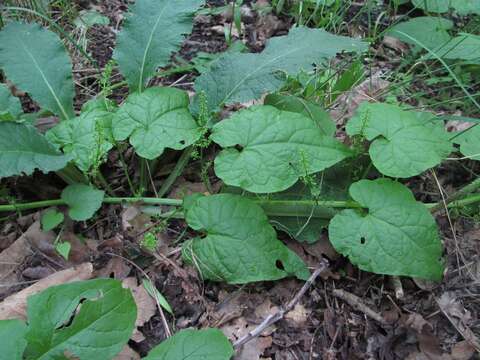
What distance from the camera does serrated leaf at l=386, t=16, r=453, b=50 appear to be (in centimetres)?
241

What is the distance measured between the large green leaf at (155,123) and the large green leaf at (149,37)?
0.26 meters

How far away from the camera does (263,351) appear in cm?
150

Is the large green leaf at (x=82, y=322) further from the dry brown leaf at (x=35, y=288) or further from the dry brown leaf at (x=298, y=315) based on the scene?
the dry brown leaf at (x=298, y=315)

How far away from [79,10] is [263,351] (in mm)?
2269

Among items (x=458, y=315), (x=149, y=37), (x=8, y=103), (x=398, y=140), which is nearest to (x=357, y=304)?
(x=458, y=315)

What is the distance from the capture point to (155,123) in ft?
5.81

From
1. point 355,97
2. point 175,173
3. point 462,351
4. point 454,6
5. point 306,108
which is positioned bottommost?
point 462,351

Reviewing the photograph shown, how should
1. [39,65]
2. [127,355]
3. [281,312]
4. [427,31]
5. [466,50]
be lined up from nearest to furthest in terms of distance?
[127,355] → [281,312] → [39,65] → [466,50] → [427,31]

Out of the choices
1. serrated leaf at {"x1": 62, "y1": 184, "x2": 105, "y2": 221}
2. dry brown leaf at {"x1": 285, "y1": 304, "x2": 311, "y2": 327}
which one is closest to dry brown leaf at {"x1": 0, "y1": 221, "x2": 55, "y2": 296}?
serrated leaf at {"x1": 62, "y1": 184, "x2": 105, "y2": 221}

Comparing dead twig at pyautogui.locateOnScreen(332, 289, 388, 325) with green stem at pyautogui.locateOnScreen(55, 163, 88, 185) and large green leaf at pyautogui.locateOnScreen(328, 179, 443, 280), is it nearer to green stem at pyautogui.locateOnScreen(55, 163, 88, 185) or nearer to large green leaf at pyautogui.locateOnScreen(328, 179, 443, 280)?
large green leaf at pyautogui.locateOnScreen(328, 179, 443, 280)

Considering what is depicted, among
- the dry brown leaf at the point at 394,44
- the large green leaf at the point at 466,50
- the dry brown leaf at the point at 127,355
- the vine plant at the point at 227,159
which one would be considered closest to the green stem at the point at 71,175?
the vine plant at the point at 227,159

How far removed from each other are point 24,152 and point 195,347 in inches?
37.6

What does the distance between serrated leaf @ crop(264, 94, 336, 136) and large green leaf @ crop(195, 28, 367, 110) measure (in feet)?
0.26

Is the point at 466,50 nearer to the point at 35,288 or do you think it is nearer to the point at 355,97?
the point at 355,97
